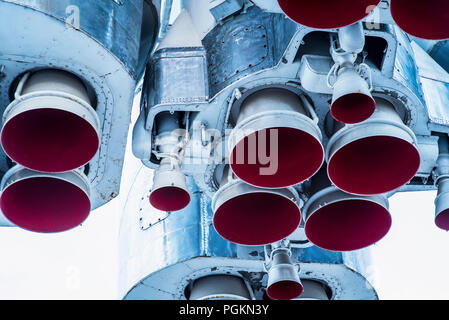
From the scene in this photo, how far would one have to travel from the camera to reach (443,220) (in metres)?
5.19

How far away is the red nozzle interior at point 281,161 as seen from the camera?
177 inches

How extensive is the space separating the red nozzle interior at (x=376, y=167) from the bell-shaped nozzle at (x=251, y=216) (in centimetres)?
45

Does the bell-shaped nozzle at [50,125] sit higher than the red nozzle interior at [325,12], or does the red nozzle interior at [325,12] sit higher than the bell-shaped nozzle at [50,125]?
the red nozzle interior at [325,12]

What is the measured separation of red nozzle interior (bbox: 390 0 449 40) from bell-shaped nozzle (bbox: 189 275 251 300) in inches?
127

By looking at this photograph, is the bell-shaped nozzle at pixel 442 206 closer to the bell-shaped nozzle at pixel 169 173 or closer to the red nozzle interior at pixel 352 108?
the red nozzle interior at pixel 352 108

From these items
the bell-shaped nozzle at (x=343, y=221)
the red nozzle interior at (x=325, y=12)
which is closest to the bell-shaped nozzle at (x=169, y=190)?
the bell-shaped nozzle at (x=343, y=221)

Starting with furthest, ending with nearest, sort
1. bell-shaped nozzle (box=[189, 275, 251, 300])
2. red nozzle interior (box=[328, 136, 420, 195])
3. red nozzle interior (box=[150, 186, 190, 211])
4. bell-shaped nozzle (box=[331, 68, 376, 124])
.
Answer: bell-shaped nozzle (box=[189, 275, 251, 300])
red nozzle interior (box=[150, 186, 190, 211])
red nozzle interior (box=[328, 136, 420, 195])
bell-shaped nozzle (box=[331, 68, 376, 124])

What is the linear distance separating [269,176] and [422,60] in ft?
8.53

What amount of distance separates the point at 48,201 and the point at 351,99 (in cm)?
239

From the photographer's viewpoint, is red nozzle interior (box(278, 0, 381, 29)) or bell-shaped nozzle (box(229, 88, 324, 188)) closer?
red nozzle interior (box(278, 0, 381, 29))

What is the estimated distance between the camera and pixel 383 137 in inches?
184

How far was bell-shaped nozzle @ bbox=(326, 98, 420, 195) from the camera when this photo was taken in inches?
178

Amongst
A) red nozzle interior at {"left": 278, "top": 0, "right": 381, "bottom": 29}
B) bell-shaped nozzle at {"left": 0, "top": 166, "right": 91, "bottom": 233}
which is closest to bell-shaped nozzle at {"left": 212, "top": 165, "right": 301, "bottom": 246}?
bell-shaped nozzle at {"left": 0, "top": 166, "right": 91, "bottom": 233}

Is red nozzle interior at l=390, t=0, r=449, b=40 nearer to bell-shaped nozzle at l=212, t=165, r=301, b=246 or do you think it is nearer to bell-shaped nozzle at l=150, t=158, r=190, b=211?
bell-shaped nozzle at l=212, t=165, r=301, b=246
